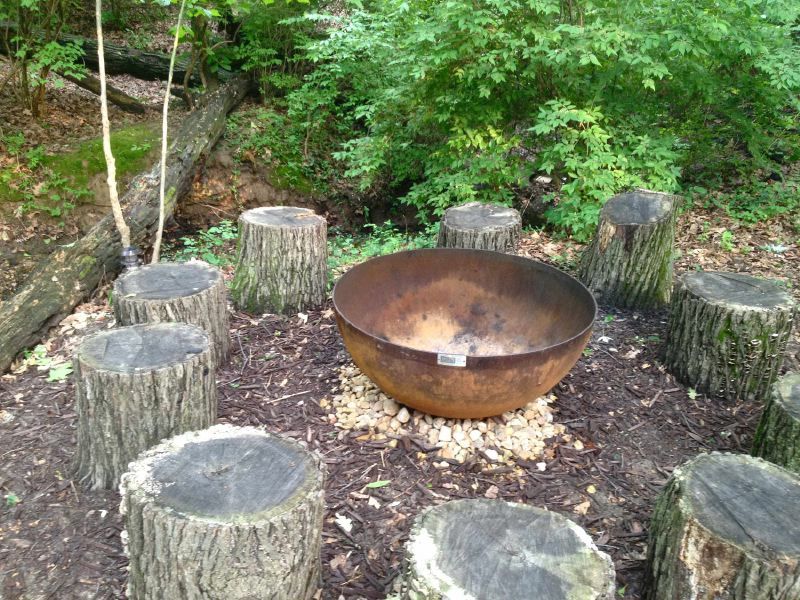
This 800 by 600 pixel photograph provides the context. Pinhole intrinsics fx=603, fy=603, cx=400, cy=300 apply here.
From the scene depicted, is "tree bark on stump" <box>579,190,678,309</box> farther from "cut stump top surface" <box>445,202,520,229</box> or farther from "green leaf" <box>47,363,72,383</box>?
"green leaf" <box>47,363,72,383</box>

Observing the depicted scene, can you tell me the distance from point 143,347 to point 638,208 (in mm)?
3633

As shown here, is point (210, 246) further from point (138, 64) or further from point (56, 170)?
point (138, 64)

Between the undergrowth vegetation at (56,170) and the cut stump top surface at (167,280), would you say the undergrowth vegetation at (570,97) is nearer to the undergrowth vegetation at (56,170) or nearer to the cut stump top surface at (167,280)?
the undergrowth vegetation at (56,170)

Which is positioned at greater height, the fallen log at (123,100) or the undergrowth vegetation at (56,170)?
the fallen log at (123,100)

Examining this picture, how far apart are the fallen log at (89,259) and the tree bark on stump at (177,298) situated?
1067mm

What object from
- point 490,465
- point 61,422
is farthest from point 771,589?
point 61,422

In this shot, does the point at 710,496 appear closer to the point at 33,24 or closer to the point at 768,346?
the point at 768,346

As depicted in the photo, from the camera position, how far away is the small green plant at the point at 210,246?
606cm

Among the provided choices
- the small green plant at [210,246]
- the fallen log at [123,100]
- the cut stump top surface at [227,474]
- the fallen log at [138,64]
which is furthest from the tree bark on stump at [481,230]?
the fallen log at [123,100]

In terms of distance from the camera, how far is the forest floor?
2479mm

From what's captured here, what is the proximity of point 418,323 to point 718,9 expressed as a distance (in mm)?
3606

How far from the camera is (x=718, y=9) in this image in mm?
4836

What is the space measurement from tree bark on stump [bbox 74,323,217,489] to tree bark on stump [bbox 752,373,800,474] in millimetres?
2631

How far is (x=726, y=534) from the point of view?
196 cm
